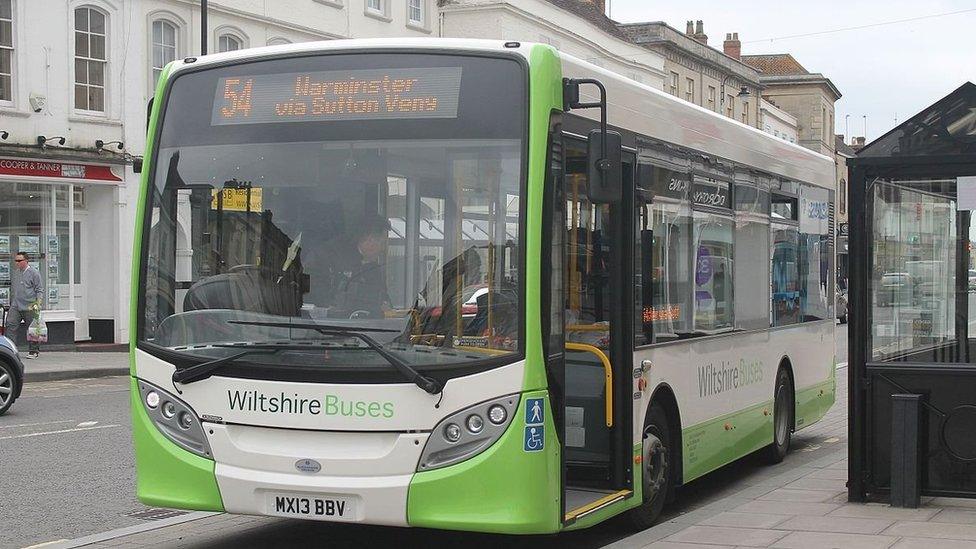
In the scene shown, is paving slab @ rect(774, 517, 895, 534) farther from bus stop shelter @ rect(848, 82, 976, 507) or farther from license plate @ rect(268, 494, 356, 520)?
license plate @ rect(268, 494, 356, 520)

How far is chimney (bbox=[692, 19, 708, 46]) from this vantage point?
6825cm

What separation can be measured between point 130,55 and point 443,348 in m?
23.3

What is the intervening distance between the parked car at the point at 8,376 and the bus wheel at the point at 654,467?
30.9 ft

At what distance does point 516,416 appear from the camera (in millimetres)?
6879

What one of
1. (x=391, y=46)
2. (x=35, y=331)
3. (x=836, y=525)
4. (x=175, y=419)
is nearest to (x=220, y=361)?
(x=175, y=419)

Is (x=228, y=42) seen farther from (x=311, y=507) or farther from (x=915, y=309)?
(x=311, y=507)

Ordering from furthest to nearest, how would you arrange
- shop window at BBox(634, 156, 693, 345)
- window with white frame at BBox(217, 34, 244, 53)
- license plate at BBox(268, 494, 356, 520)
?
window with white frame at BBox(217, 34, 244, 53)
shop window at BBox(634, 156, 693, 345)
license plate at BBox(268, 494, 356, 520)

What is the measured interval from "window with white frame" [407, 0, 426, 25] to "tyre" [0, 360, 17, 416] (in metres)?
23.9

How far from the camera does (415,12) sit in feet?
127

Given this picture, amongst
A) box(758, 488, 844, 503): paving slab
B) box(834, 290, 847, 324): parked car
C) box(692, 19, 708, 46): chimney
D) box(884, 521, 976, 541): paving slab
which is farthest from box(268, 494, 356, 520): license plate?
box(692, 19, 708, 46): chimney

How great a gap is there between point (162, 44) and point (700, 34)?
145 ft

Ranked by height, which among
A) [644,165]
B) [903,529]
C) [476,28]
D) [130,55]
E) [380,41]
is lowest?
[903,529]

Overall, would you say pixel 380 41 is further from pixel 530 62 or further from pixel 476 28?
pixel 476 28

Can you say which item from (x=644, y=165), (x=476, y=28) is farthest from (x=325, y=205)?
(x=476, y=28)
